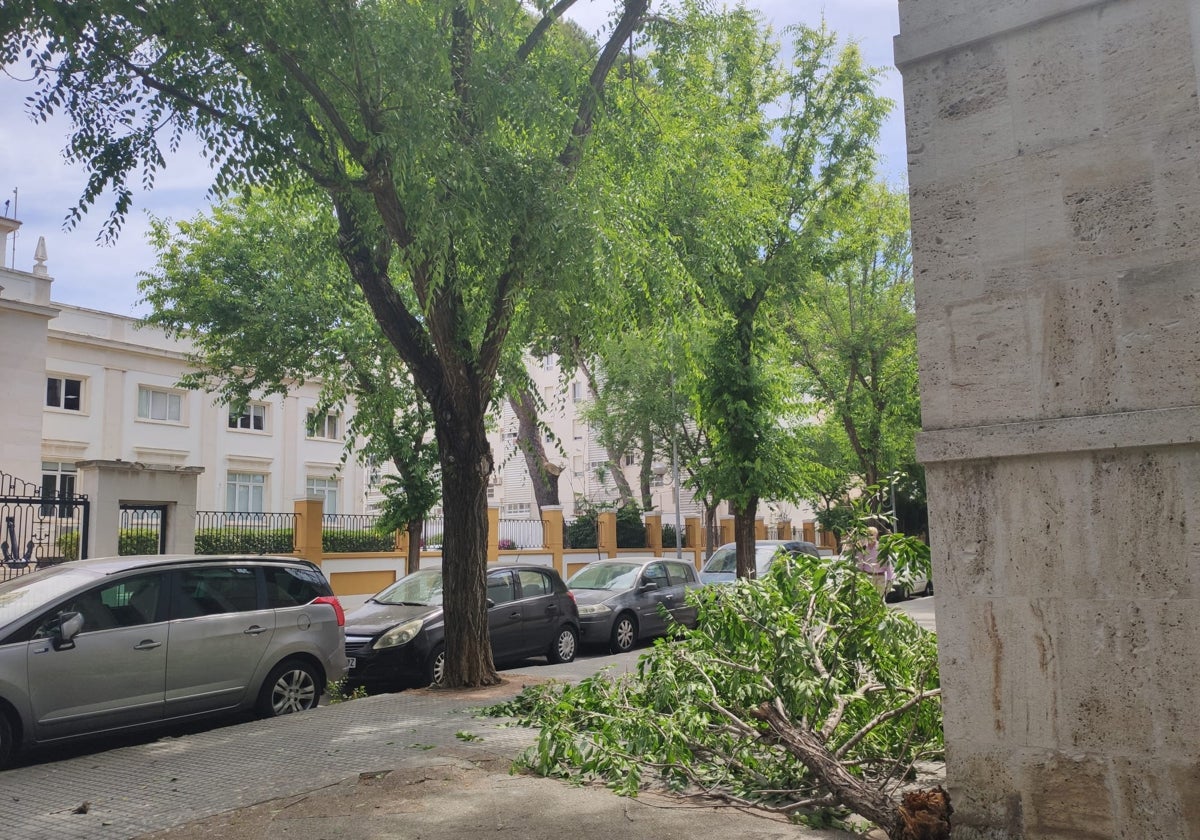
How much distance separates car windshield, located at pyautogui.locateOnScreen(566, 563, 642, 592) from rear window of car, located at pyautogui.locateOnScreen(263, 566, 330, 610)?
7186 millimetres

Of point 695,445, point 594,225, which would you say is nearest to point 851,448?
point 695,445

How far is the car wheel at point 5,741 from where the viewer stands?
24.8 feet

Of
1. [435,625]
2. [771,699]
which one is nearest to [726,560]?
[435,625]

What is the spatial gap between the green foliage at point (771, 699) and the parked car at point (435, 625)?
5.08 metres

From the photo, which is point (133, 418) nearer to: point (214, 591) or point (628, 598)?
point (628, 598)

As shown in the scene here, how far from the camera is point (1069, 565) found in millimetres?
4406

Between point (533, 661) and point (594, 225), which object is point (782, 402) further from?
point (594, 225)

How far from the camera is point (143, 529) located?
15711mm

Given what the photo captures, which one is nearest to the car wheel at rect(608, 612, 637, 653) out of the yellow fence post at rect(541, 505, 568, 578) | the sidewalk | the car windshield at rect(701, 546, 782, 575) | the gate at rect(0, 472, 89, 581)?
the car windshield at rect(701, 546, 782, 575)

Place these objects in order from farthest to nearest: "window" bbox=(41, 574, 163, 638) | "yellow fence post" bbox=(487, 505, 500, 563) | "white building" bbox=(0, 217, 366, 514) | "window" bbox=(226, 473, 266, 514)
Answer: "window" bbox=(226, 473, 266, 514)
"white building" bbox=(0, 217, 366, 514)
"yellow fence post" bbox=(487, 505, 500, 563)
"window" bbox=(41, 574, 163, 638)

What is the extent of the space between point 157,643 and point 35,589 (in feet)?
3.53

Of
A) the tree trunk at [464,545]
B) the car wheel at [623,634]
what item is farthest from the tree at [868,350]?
the tree trunk at [464,545]

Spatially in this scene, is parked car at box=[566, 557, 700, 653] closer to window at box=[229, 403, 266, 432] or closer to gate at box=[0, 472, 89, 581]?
gate at box=[0, 472, 89, 581]

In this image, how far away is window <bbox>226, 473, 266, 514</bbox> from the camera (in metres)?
41.3
